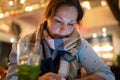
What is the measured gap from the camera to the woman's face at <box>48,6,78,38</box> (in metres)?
0.88

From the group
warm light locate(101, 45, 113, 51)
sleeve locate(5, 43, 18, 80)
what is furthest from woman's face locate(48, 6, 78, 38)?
warm light locate(101, 45, 113, 51)

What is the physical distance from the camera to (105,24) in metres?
6.11

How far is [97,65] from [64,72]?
15 cm

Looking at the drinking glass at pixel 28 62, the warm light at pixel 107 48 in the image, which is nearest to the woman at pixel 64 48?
the drinking glass at pixel 28 62

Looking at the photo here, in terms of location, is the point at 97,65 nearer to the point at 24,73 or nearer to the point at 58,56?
the point at 58,56

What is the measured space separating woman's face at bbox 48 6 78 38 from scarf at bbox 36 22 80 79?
3 centimetres

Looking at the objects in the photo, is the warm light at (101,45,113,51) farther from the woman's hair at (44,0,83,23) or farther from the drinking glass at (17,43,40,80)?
the drinking glass at (17,43,40,80)

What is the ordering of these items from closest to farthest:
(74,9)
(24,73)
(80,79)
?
(24,73), (80,79), (74,9)

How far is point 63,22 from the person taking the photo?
89cm

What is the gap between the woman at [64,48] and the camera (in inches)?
33.8

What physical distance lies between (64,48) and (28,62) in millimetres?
314

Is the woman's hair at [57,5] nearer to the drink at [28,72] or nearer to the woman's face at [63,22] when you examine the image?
the woman's face at [63,22]

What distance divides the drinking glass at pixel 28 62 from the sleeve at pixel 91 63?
356 mm

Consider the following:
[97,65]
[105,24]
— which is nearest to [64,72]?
[97,65]
